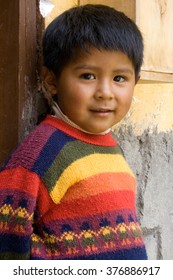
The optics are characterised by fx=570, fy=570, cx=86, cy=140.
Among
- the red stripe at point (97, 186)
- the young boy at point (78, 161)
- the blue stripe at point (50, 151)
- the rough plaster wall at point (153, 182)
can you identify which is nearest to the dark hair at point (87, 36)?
the young boy at point (78, 161)

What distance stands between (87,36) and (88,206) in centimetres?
50

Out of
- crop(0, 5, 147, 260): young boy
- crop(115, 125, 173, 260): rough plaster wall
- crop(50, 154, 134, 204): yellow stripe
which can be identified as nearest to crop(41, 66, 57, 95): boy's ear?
crop(0, 5, 147, 260): young boy

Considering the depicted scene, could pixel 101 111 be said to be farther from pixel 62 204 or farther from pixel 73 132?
pixel 62 204

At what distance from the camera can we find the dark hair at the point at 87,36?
1.69 metres

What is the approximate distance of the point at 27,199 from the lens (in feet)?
5.10

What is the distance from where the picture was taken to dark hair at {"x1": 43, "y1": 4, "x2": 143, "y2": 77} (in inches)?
66.4

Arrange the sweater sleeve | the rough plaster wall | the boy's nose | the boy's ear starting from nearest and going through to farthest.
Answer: the sweater sleeve < the boy's nose < the boy's ear < the rough plaster wall

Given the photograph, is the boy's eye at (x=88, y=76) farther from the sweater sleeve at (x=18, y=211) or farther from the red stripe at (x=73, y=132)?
the sweater sleeve at (x=18, y=211)

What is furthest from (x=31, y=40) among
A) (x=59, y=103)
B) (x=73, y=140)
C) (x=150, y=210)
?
(x=150, y=210)

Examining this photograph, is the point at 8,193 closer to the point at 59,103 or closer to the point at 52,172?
the point at 52,172

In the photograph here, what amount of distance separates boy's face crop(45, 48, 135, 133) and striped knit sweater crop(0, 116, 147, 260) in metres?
0.06

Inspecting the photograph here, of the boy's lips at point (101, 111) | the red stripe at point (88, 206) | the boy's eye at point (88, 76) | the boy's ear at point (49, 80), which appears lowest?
the red stripe at point (88, 206)

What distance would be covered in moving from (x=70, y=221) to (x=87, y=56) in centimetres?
48

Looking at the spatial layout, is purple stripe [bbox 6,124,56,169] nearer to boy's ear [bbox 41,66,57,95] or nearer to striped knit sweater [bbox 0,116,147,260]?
striped knit sweater [bbox 0,116,147,260]
